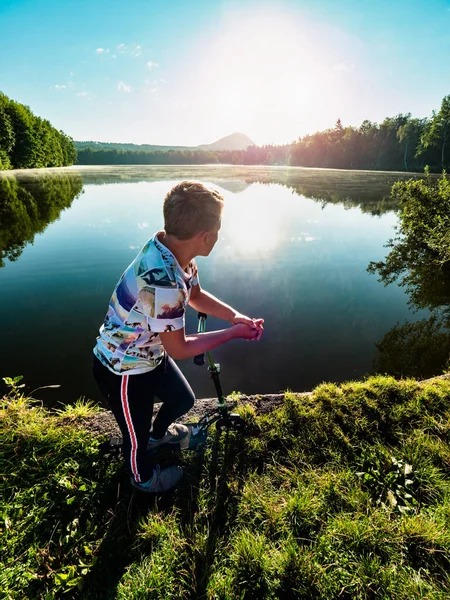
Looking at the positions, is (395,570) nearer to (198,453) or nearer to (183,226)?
(198,453)

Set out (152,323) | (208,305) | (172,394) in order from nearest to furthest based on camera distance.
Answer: (152,323)
(172,394)
(208,305)

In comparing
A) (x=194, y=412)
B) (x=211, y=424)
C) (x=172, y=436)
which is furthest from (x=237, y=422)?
(x=172, y=436)

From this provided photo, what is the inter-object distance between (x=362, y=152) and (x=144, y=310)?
4624 inches

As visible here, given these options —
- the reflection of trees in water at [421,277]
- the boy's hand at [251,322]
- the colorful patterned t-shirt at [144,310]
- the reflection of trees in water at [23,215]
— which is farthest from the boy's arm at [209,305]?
the reflection of trees in water at [23,215]

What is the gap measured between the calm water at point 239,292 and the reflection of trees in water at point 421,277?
0.43 metres

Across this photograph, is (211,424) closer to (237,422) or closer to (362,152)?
(237,422)

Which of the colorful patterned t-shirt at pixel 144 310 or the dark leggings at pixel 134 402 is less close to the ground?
the colorful patterned t-shirt at pixel 144 310

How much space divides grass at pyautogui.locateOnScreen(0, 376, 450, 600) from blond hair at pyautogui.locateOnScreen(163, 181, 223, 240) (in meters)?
2.46

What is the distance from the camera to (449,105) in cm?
5581

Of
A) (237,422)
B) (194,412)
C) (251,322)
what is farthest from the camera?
(194,412)

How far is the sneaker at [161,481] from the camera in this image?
2.64 meters

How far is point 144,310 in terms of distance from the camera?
6.12ft

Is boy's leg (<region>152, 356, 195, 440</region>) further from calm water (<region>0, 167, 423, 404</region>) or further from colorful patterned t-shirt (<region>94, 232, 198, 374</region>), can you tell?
calm water (<region>0, 167, 423, 404</region>)

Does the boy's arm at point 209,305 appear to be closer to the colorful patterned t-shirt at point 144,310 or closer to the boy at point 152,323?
the boy at point 152,323
